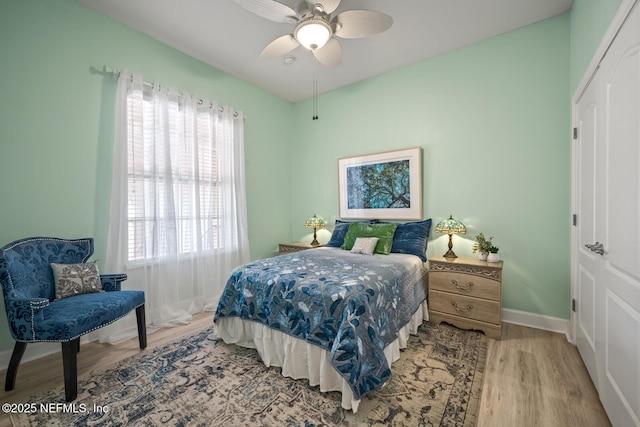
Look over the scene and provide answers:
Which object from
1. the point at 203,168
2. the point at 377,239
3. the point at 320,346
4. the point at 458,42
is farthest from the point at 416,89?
the point at 320,346

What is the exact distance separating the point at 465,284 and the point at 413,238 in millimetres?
728

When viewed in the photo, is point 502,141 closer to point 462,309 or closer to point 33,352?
point 462,309

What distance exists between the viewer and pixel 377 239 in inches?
123

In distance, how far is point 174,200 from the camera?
297cm

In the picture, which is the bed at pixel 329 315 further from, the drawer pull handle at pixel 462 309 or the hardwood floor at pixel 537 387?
the hardwood floor at pixel 537 387

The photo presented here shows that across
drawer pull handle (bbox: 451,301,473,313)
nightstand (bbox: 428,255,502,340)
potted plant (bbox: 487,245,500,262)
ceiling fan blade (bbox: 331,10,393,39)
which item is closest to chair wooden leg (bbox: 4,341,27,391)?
ceiling fan blade (bbox: 331,10,393,39)

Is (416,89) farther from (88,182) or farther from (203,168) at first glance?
(88,182)

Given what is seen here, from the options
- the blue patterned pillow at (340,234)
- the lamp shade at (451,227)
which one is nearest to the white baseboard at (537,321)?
the lamp shade at (451,227)

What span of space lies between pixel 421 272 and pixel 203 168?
9.33 ft

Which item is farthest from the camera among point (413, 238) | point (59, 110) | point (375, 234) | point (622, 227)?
point (375, 234)

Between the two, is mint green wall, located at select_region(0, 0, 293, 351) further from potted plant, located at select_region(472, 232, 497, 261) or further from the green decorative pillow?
potted plant, located at select_region(472, 232, 497, 261)

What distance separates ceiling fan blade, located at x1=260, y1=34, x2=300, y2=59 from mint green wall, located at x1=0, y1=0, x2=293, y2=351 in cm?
136

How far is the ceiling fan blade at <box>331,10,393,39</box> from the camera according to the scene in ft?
6.36

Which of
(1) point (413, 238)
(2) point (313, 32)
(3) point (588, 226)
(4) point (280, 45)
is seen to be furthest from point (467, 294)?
(4) point (280, 45)
